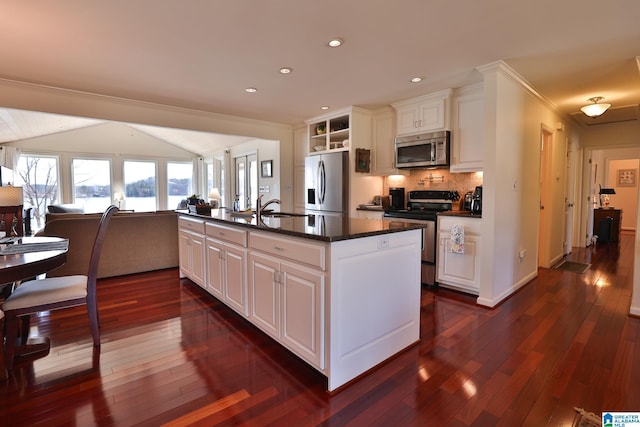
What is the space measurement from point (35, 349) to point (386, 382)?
2.43m

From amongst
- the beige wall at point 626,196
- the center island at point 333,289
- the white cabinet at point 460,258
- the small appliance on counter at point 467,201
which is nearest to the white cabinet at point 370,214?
the white cabinet at point 460,258

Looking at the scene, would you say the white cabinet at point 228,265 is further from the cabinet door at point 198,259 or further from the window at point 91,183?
the window at point 91,183

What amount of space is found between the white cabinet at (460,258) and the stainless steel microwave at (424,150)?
2.40 feet

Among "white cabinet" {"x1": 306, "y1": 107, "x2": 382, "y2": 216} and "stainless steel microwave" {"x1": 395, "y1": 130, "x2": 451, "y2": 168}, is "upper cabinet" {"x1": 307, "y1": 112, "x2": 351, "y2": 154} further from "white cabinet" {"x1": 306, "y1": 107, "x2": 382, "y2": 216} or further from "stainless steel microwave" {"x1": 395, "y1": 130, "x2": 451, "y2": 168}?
"stainless steel microwave" {"x1": 395, "y1": 130, "x2": 451, "y2": 168}

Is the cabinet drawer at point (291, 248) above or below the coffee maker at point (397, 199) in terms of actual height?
below

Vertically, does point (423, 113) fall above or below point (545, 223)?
above

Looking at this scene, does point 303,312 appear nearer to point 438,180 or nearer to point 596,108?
point 438,180

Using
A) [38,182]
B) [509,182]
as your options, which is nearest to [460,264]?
[509,182]

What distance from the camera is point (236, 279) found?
2.61 meters

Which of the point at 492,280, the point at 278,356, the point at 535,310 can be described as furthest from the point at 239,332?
the point at 535,310

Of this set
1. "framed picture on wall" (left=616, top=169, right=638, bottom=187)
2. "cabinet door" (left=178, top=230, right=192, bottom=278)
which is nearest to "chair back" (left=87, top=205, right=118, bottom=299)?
"cabinet door" (left=178, top=230, right=192, bottom=278)

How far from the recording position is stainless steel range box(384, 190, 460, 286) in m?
3.64

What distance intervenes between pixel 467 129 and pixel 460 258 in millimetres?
1475

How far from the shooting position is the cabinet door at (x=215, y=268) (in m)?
2.86
